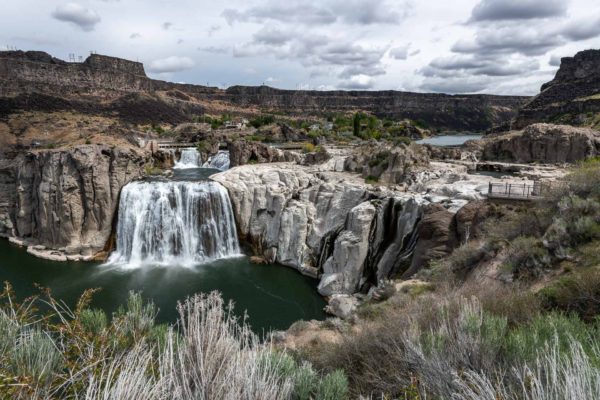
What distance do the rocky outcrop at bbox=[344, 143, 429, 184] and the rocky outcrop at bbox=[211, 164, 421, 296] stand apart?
110 centimetres

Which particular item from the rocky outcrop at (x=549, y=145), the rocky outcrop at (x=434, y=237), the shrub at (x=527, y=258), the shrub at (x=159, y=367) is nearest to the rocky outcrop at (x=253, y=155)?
the rocky outcrop at (x=434, y=237)

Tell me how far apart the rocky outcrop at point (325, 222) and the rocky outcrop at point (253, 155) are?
324 cm

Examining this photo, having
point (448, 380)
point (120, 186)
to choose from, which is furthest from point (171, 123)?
point (448, 380)

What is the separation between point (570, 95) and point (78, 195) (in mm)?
80891

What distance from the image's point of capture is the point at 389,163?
2048 cm

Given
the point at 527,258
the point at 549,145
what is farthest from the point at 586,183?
the point at 549,145

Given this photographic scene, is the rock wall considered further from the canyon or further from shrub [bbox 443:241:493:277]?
shrub [bbox 443:241:493:277]

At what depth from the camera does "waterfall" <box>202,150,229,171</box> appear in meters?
32.5

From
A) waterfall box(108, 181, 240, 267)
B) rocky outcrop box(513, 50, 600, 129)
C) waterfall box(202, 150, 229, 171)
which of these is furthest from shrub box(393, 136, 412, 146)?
rocky outcrop box(513, 50, 600, 129)

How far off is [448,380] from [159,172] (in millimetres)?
27738

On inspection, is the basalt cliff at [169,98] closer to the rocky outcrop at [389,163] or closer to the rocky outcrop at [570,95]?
the rocky outcrop at [389,163]

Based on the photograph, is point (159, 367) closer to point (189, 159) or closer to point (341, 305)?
point (341, 305)

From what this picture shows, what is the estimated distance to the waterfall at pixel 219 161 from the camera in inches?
1278

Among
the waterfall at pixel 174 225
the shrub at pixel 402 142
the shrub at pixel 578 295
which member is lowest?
the waterfall at pixel 174 225
